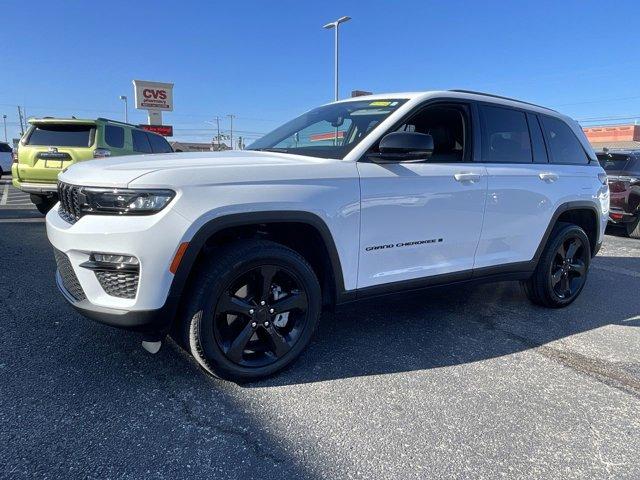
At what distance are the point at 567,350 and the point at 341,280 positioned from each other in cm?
189

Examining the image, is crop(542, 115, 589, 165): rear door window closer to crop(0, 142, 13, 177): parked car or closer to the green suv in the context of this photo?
the green suv

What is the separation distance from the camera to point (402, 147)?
2.84 metres

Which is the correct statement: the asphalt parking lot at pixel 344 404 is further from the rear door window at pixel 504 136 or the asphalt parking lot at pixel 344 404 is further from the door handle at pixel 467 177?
the rear door window at pixel 504 136

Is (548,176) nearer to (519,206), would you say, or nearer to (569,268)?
(519,206)

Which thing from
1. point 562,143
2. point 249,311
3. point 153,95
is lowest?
point 249,311

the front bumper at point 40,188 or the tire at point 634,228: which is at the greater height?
the front bumper at point 40,188

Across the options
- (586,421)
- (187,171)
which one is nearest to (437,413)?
(586,421)

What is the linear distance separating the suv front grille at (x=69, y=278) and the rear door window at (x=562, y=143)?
3.95 meters

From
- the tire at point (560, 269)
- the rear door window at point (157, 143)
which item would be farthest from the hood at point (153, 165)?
the rear door window at point (157, 143)

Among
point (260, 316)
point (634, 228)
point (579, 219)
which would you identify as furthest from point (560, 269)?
point (634, 228)

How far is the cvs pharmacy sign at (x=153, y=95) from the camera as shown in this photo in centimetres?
2692

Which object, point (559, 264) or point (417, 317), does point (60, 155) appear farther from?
point (559, 264)

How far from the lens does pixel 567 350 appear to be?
347 centimetres

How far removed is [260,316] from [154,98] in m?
28.0
